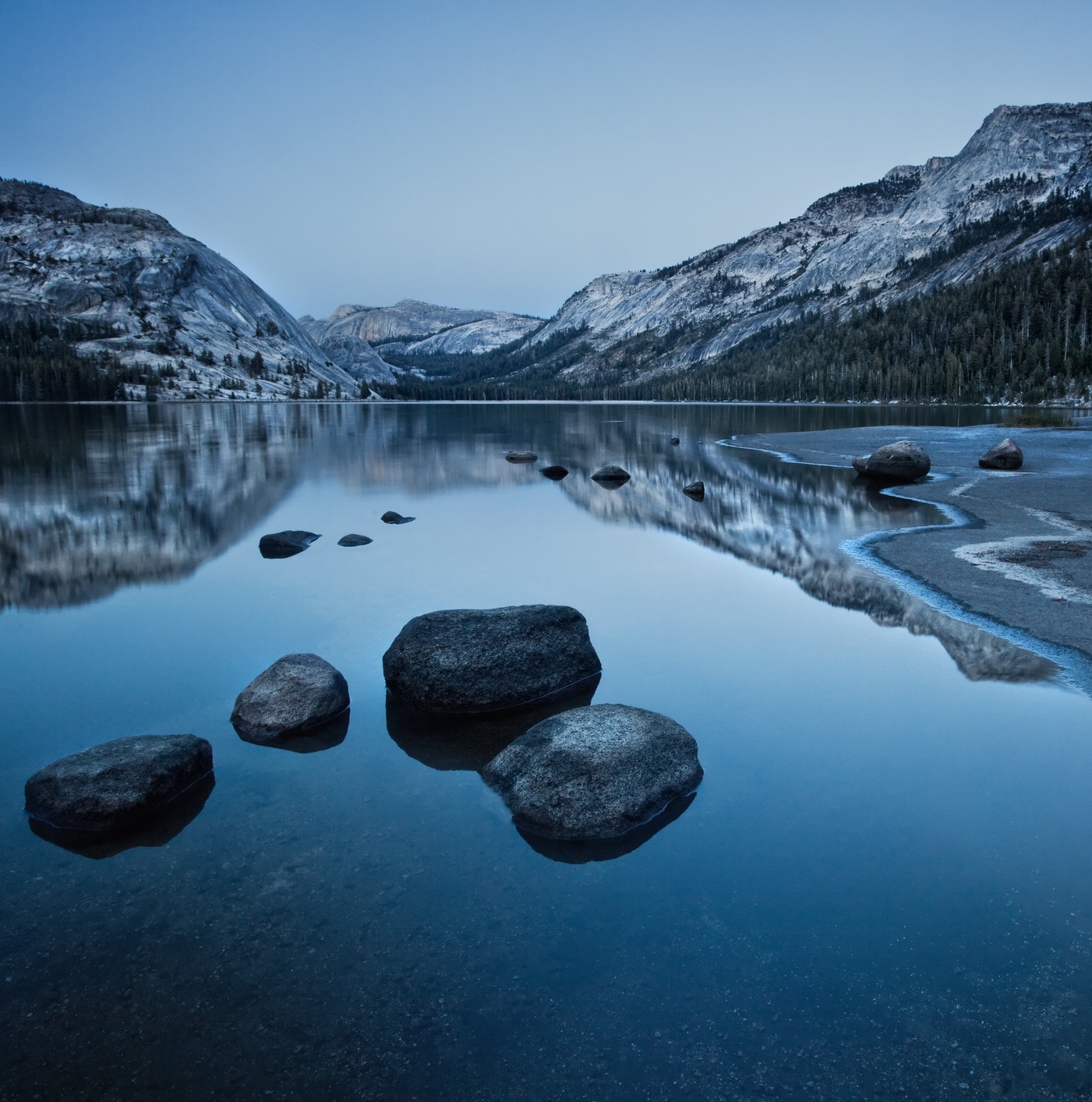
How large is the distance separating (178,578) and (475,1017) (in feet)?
50.4

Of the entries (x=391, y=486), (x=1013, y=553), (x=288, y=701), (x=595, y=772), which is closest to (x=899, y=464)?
(x=1013, y=553)

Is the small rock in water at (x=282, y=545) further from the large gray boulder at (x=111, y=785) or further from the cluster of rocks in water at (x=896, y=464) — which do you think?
the cluster of rocks in water at (x=896, y=464)

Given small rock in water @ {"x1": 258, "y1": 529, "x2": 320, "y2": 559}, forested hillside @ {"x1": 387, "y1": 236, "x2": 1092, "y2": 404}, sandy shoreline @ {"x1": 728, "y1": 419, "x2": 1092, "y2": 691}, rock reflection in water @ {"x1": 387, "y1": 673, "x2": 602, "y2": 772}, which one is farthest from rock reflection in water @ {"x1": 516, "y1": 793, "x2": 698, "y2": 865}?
forested hillside @ {"x1": 387, "y1": 236, "x2": 1092, "y2": 404}

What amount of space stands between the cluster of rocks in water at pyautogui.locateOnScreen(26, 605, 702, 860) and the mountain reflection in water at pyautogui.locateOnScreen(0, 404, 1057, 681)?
5.88 m

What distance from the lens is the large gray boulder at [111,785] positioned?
7504 millimetres

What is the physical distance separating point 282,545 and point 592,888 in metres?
16.4

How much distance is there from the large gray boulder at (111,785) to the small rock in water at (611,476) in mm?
27782

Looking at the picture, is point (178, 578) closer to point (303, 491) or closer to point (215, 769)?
point (215, 769)

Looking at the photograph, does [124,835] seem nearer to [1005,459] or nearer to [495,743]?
[495,743]

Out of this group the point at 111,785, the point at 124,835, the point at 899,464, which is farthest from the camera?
the point at 899,464

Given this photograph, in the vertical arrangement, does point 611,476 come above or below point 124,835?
above

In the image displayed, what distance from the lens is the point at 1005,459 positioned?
34.5 metres

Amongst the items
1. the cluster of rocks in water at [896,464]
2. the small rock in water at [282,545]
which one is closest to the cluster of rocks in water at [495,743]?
the small rock in water at [282,545]

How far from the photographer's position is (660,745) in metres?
8.24
